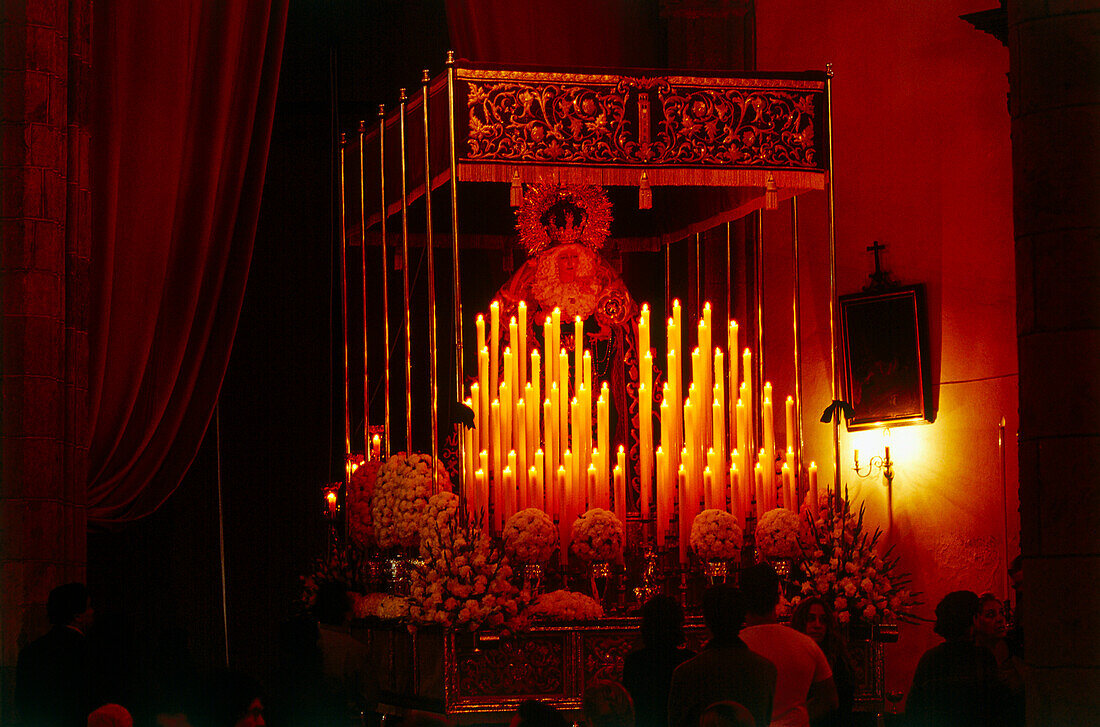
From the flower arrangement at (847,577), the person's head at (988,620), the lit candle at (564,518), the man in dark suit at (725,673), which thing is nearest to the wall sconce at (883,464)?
the flower arrangement at (847,577)

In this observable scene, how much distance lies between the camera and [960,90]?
362 inches

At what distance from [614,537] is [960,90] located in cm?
358

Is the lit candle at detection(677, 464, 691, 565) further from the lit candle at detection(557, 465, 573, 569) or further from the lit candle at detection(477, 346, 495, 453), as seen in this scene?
the lit candle at detection(477, 346, 495, 453)

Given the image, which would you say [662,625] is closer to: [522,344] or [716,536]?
[716,536]

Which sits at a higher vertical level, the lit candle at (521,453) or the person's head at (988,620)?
the lit candle at (521,453)

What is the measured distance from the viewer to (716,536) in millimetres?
7750

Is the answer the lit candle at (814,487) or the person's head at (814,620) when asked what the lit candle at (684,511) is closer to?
the lit candle at (814,487)

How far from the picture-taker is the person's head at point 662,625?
5.45 meters

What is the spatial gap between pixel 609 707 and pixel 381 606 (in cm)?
345

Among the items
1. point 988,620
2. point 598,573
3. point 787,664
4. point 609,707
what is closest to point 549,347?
point 598,573

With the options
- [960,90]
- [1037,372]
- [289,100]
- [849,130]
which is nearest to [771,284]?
[849,130]

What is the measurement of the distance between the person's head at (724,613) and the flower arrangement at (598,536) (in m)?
3.08

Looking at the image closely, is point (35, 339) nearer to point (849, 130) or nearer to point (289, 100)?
point (289, 100)

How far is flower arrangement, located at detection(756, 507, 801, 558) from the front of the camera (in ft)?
25.6
